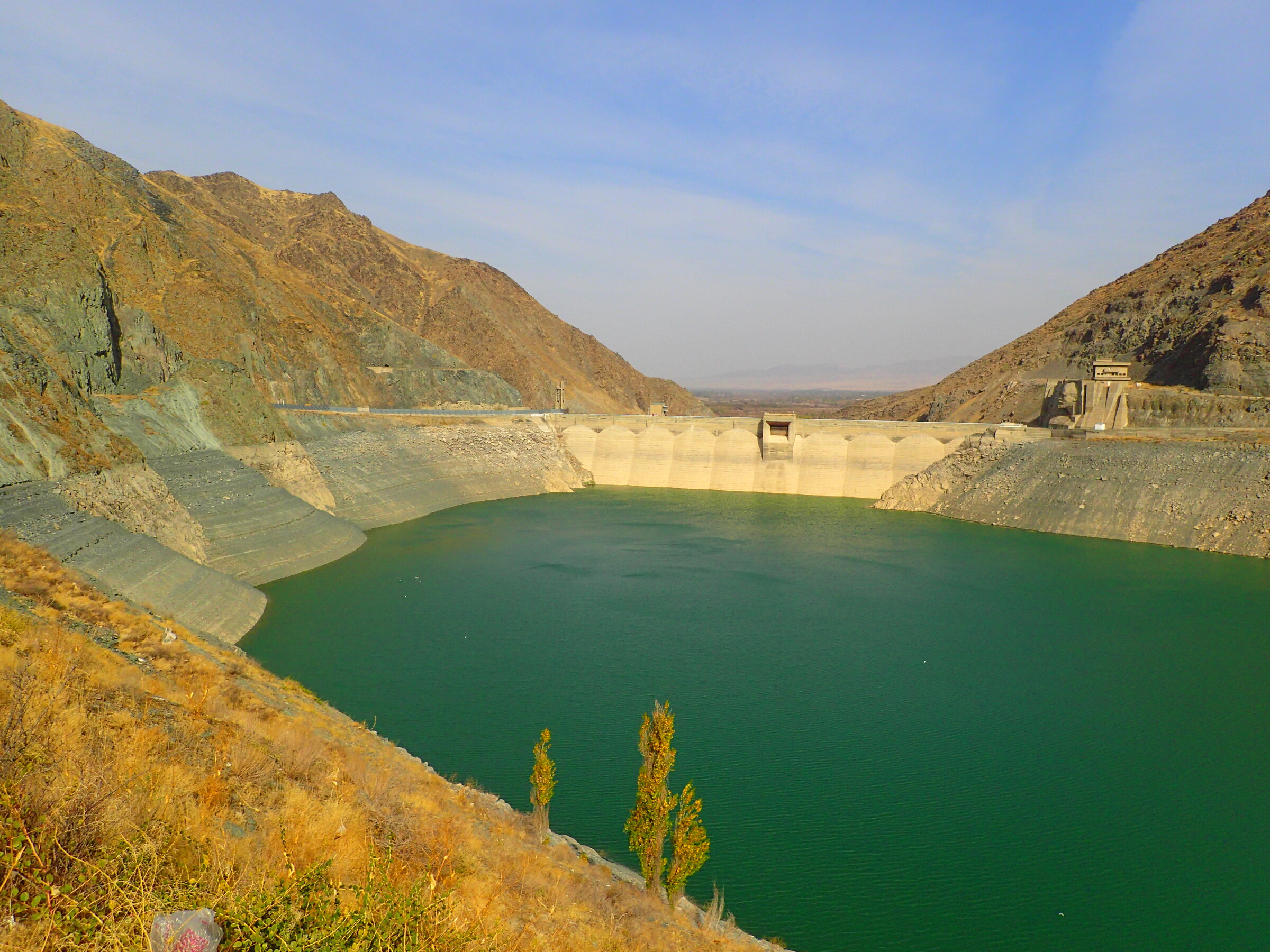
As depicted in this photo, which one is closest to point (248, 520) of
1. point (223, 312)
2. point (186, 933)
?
point (223, 312)

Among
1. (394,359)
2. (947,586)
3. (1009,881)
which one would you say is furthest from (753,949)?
(394,359)

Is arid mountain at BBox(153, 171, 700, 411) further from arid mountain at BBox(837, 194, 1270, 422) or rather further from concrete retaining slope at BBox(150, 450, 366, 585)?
concrete retaining slope at BBox(150, 450, 366, 585)

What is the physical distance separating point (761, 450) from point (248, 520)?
3423cm

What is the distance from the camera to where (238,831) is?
697 cm

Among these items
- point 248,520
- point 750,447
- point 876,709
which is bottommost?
point 876,709

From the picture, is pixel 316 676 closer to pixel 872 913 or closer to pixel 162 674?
pixel 162 674

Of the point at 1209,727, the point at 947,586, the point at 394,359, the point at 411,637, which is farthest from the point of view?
the point at 394,359

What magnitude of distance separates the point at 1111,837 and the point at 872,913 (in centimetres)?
519

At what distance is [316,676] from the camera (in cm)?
2005

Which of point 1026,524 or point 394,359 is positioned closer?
point 1026,524

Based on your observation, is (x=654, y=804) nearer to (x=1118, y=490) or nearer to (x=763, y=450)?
(x=1118, y=490)

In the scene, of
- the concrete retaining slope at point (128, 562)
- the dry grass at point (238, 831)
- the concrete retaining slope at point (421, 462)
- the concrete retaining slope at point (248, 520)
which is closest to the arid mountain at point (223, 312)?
the concrete retaining slope at point (128, 562)

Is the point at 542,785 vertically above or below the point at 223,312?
below

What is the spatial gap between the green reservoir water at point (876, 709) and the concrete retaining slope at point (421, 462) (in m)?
7.21
